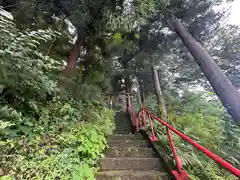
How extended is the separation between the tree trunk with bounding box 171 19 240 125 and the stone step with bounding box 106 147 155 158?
204cm

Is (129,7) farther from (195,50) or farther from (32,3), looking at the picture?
(32,3)

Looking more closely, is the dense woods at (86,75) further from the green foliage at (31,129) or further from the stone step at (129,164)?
the stone step at (129,164)

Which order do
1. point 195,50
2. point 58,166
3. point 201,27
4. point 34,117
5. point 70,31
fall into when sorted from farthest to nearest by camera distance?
point 70,31, point 201,27, point 195,50, point 34,117, point 58,166

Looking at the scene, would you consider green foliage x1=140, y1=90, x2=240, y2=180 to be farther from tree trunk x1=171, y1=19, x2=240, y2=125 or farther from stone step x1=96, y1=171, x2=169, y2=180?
tree trunk x1=171, y1=19, x2=240, y2=125

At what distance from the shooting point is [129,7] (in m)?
3.56

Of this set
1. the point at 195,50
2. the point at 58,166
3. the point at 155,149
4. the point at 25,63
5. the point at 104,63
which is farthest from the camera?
the point at 104,63

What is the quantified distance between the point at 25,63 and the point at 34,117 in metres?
0.96

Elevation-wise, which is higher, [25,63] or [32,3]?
[32,3]

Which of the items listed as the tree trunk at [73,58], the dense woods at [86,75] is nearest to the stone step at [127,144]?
the dense woods at [86,75]

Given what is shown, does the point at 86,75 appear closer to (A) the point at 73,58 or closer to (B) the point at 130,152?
(A) the point at 73,58

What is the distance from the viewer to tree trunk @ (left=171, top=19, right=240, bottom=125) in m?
3.15

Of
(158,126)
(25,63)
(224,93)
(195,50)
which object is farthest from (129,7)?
(158,126)

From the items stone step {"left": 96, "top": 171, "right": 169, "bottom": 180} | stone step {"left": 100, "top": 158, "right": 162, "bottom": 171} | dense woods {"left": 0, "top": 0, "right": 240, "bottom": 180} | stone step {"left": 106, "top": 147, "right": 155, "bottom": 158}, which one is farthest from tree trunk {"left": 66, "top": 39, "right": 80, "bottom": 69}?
stone step {"left": 96, "top": 171, "right": 169, "bottom": 180}

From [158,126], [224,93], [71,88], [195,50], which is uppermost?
[195,50]
